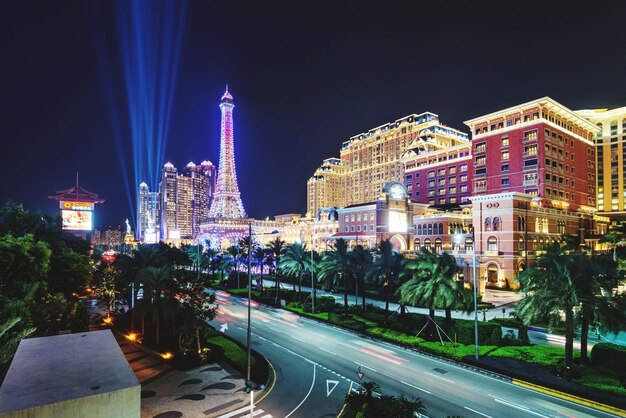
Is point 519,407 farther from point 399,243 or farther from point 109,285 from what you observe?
point 399,243

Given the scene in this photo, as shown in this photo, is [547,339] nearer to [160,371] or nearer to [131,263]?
[160,371]

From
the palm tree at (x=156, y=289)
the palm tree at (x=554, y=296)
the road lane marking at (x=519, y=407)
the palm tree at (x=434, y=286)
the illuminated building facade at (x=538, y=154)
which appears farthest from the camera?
the illuminated building facade at (x=538, y=154)

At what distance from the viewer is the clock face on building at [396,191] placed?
83.4m

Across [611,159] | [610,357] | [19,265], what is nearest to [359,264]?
[610,357]

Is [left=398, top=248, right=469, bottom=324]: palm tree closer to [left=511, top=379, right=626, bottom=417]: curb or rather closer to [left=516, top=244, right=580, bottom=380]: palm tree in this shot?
[left=516, top=244, right=580, bottom=380]: palm tree

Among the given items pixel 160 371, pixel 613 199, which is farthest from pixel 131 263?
pixel 613 199

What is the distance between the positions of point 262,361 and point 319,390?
635 cm

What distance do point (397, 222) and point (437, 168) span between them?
34.1 m

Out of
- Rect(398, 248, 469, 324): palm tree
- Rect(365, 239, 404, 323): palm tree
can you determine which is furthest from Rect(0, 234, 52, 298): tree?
Rect(365, 239, 404, 323): palm tree

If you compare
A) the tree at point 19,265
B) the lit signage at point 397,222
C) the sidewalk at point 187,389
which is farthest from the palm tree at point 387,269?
the lit signage at point 397,222

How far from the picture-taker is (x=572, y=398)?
67.0 feet

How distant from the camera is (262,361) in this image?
1053 inches

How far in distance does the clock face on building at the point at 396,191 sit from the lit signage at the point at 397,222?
3767 millimetres

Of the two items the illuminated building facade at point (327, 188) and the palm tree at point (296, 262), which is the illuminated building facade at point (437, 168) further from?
the palm tree at point (296, 262)
